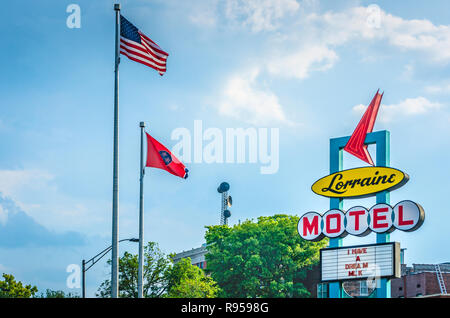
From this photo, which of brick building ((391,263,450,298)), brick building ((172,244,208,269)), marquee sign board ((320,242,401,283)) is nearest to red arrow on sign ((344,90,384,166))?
marquee sign board ((320,242,401,283))

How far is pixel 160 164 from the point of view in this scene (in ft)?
118

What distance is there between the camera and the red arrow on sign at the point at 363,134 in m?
39.6

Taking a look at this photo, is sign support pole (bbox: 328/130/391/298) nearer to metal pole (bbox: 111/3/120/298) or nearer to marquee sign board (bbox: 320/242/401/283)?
marquee sign board (bbox: 320/242/401/283)

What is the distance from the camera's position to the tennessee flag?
35.6 meters

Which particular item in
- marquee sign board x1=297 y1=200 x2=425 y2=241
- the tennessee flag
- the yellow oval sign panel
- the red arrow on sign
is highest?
the red arrow on sign

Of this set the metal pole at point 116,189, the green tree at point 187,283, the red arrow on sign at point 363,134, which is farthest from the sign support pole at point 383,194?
the green tree at point 187,283

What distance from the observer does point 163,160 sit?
118 feet

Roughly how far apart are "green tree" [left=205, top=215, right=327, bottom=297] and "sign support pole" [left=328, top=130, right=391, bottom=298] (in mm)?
30241

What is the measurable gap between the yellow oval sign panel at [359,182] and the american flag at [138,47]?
13.7 meters

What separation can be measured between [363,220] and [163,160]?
11.2 m

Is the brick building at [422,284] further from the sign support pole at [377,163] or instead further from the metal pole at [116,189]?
the metal pole at [116,189]
